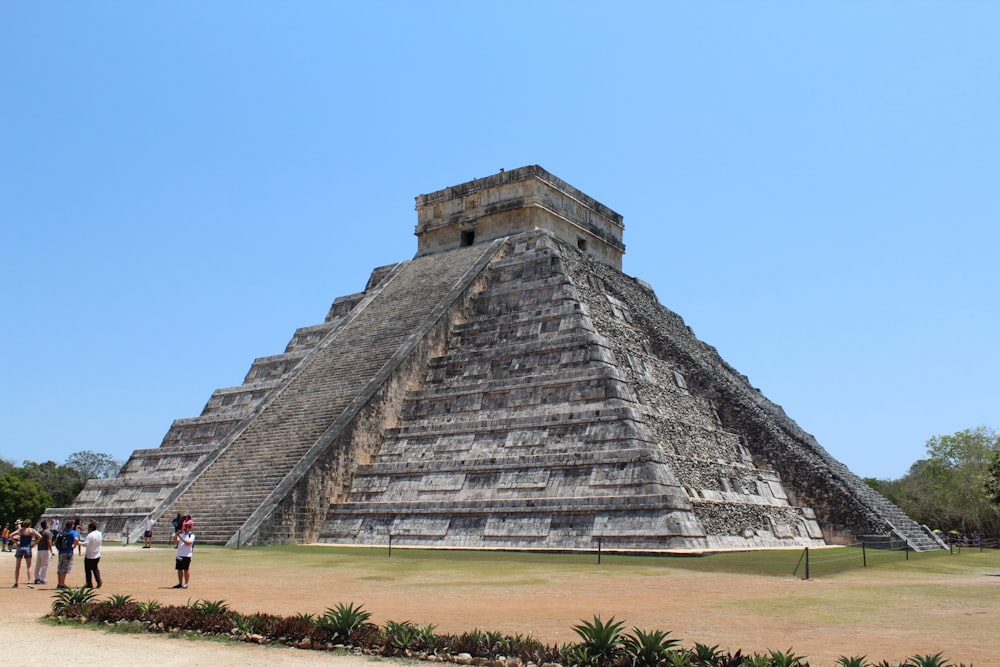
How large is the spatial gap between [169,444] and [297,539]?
777 centimetres

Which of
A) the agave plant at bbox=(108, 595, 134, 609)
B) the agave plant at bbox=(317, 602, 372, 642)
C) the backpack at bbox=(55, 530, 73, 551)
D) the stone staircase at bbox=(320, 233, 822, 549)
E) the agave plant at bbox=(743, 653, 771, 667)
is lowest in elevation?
the agave plant at bbox=(108, 595, 134, 609)

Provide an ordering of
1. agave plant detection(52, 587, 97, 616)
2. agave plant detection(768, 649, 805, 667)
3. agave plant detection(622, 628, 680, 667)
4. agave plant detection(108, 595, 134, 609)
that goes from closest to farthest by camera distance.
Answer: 1. agave plant detection(768, 649, 805, 667)
2. agave plant detection(622, 628, 680, 667)
3. agave plant detection(108, 595, 134, 609)
4. agave plant detection(52, 587, 97, 616)

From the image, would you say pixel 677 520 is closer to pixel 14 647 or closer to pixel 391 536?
pixel 391 536

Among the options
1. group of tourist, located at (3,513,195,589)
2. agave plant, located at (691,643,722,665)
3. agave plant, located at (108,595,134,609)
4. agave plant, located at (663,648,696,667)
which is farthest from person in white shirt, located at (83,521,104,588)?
agave plant, located at (691,643,722,665)

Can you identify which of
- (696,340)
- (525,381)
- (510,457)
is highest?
(696,340)

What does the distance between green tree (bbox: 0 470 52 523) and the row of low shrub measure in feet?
106

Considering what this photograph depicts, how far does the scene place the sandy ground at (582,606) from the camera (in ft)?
20.9

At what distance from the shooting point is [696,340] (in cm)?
2616

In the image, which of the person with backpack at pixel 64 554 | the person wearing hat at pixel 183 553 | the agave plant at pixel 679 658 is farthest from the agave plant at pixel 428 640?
the person with backpack at pixel 64 554

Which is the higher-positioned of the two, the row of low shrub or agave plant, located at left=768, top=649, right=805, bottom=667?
agave plant, located at left=768, top=649, right=805, bottom=667

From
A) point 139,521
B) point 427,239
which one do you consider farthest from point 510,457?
point 427,239

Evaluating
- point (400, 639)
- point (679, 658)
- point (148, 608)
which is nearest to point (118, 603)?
point (148, 608)

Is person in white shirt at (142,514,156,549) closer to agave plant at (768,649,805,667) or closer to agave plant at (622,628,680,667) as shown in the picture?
agave plant at (622,628,680,667)

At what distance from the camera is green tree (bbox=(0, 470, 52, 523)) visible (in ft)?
115
